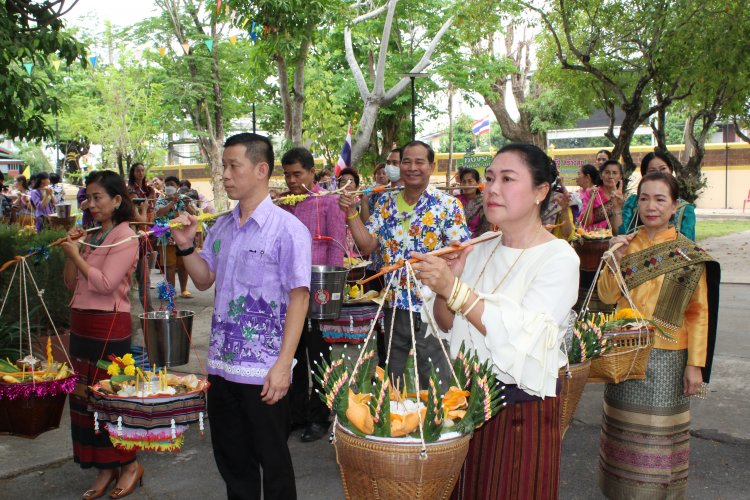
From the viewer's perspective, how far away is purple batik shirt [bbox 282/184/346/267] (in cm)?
548

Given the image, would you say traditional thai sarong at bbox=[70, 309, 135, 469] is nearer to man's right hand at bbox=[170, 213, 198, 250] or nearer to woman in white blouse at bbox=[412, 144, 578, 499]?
man's right hand at bbox=[170, 213, 198, 250]

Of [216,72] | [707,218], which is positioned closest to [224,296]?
[216,72]

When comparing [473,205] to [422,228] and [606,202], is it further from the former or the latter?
[422,228]

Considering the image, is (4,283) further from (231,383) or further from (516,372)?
(516,372)

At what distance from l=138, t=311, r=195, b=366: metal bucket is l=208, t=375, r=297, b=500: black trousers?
0.90m

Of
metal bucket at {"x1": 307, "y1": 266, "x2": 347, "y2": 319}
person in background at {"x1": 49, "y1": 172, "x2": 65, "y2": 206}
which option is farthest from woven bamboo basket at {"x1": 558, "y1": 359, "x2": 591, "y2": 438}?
person in background at {"x1": 49, "y1": 172, "x2": 65, "y2": 206}

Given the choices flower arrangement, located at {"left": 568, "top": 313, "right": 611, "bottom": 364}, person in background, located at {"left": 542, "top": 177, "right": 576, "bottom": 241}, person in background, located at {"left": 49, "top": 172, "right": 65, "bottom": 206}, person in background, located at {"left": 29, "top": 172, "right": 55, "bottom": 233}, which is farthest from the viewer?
person in background, located at {"left": 49, "top": 172, "right": 65, "bottom": 206}

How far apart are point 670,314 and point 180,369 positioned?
4742 millimetres

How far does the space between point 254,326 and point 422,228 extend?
5.69 feet

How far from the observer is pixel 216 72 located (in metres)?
25.5

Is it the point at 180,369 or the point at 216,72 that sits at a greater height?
the point at 216,72

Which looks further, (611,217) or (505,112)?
(505,112)

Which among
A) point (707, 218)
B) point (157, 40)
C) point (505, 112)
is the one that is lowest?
point (707, 218)

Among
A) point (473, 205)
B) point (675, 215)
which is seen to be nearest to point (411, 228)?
point (675, 215)
